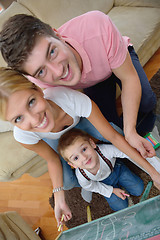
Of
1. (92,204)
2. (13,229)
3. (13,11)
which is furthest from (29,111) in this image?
(13,11)

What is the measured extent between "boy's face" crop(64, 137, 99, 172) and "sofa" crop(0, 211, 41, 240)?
0.47 meters

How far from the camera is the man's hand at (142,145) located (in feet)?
3.50

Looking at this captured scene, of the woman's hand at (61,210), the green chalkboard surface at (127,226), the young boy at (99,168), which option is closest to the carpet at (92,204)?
the young boy at (99,168)

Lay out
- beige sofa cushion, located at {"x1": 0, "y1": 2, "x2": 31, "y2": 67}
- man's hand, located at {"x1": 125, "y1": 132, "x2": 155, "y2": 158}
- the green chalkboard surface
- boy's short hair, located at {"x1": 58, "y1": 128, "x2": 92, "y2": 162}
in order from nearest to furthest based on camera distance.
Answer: the green chalkboard surface
man's hand, located at {"x1": 125, "y1": 132, "x2": 155, "y2": 158}
boy's short hair, located at {"x1": 58, "y1": 128, "x2": 92, "y2": 162}
beige sofa cushion, located at {"x1": 0, "y1": 2, "x2": 31, "y2": 67}

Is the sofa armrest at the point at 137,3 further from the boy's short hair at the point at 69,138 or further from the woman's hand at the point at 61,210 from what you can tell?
the woman's hand at the point at 61,210

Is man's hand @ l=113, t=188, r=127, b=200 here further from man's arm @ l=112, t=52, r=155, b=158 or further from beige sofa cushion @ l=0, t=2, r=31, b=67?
beige sofa cushion @ l=0, t=2, r=31, b=67

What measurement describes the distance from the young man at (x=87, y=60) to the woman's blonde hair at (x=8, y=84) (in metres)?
0.04

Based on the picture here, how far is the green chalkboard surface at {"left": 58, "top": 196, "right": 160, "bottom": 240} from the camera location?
0.55 meters

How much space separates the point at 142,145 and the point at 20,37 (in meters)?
Result: 0.71

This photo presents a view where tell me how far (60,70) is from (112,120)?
2.17 ft

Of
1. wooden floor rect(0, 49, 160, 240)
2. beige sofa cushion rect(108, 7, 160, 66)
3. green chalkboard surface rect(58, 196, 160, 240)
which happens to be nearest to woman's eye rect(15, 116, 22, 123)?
green chalkboard surface rect(58, 196, 160, 240)

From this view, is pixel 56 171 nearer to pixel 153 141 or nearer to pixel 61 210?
pixel 61 210

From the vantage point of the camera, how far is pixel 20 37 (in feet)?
2.66

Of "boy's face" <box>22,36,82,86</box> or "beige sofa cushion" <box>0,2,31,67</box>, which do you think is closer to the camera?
"boy's face" <box>22,36,82,86</box>
